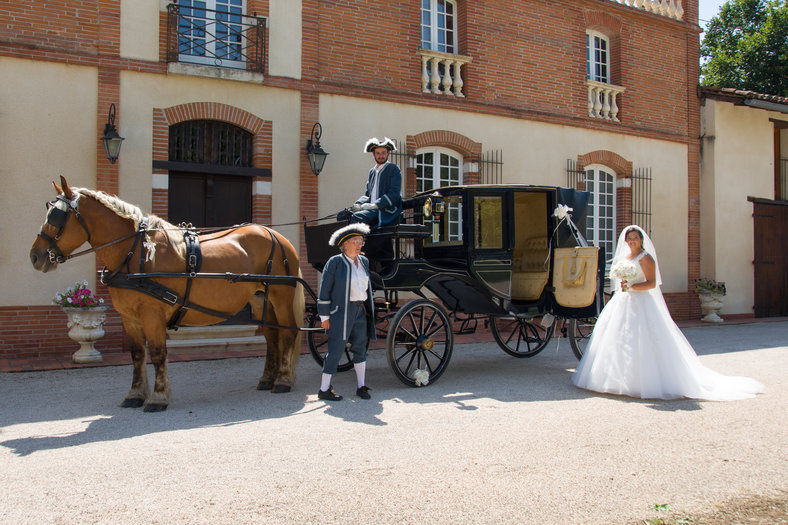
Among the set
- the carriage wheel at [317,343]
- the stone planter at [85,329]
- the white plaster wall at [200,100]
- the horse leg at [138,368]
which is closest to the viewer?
the horse leg at [138,368]

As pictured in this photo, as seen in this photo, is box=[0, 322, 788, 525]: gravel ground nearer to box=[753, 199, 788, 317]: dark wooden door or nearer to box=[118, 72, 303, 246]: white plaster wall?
box=[118, 72, 303, 246]: white plaster wall

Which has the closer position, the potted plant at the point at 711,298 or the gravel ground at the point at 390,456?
the gravel ground at the point at 390,456

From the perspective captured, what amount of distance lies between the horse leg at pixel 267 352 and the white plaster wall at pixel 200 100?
359 centimetres

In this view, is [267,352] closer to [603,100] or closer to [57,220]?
[57,220]

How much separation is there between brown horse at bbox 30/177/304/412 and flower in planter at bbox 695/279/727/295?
11.2 m

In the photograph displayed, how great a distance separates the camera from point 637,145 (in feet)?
46.3

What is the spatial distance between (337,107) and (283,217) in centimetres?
217

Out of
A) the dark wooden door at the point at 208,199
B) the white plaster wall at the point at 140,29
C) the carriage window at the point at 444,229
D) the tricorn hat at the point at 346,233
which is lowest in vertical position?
the tricorn hat at the point at 346,233

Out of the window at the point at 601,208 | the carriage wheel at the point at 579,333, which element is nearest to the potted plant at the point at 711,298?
the window at the point at 601,208

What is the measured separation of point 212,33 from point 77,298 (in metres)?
4.71

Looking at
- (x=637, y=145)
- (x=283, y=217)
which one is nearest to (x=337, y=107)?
(x=283, y=217)

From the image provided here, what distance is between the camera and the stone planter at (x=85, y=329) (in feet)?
27.0

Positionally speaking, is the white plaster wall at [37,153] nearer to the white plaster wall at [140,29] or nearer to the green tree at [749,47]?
the white plaster wall at [140,29]

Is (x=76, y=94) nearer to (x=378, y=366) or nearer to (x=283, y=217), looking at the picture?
(x=283, y=217)
